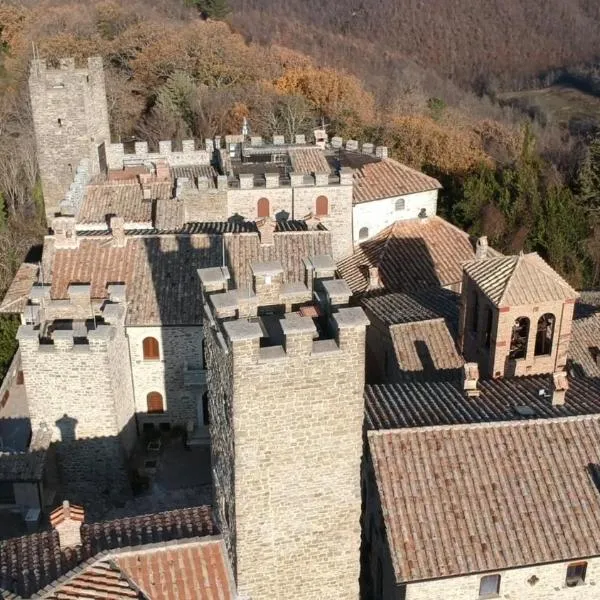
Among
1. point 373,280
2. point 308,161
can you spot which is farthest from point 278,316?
point 308,161

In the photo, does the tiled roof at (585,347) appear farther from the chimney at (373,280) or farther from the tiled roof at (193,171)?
the tiled roof at (193,171)

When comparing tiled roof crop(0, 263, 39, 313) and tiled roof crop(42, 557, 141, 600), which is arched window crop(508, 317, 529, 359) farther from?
tiled roof crop(0, 263, 39, 313)

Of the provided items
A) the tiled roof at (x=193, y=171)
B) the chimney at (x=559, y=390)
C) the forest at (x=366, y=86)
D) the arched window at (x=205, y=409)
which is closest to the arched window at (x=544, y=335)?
the chimney at (x=559, y=390)

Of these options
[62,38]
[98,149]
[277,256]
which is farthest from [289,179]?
[62,38]

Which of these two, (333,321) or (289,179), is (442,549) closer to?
(333,321)

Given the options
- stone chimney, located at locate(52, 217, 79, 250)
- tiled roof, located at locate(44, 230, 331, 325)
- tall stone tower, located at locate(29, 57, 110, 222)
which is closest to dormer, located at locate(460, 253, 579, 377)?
tiled roof, located at locate(44, 230, 331, 325)

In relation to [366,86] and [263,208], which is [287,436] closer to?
[263,208]
